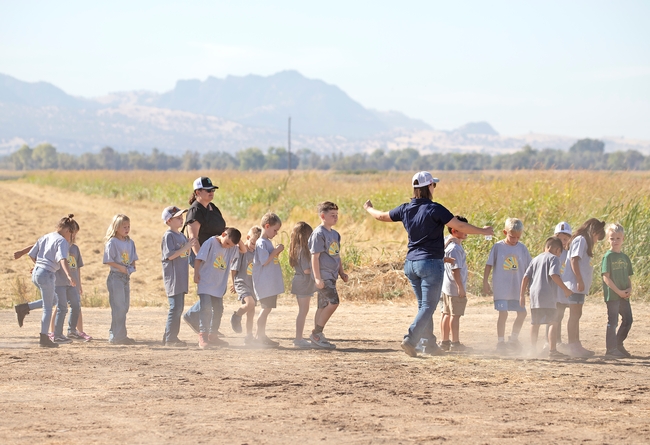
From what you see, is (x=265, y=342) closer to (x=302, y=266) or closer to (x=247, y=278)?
(x=247, y=278)

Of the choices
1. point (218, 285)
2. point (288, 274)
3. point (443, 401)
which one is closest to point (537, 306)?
point (443, 401)

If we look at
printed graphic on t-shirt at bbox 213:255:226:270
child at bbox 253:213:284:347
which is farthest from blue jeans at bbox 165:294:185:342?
child at bbox 253:213:284:347

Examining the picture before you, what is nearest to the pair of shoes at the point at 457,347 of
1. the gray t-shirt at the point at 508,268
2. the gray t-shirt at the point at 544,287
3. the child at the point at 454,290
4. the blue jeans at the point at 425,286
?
the child at the point at 454,290

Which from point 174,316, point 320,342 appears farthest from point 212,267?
point 320,342

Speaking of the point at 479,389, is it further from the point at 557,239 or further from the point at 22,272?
the point at 22,272

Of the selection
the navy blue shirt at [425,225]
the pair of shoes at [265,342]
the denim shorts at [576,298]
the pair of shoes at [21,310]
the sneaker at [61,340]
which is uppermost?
the navy blue shirt at [425,225]

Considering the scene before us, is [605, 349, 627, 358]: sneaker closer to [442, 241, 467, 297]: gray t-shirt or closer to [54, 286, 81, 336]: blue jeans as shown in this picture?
[442, 241, 467, 297]: gray t-shirt

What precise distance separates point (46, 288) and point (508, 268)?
516 cm

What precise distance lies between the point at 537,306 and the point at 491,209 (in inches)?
343

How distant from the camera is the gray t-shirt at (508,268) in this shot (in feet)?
29.7

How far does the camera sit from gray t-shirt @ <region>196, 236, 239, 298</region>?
914 cm

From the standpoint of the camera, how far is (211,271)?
362 inches

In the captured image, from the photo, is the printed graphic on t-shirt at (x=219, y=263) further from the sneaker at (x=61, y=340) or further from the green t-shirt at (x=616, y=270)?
the green t-shirt at (x=616, y=270)

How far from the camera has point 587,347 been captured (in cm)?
955
